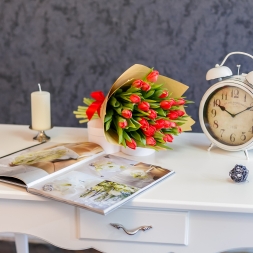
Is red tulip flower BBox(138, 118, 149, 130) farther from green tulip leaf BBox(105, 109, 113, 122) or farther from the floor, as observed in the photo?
the floor

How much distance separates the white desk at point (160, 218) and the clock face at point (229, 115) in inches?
7.1

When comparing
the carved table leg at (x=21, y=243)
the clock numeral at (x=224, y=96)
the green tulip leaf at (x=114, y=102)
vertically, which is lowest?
the carved table leg at (x=21, y=243)

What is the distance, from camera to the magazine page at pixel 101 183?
2.99ft

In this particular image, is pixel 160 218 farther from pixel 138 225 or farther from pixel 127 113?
pixel 127 113

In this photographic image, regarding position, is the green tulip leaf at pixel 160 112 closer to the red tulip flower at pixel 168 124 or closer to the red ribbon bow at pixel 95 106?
the red tulip flower at pixel 168 124

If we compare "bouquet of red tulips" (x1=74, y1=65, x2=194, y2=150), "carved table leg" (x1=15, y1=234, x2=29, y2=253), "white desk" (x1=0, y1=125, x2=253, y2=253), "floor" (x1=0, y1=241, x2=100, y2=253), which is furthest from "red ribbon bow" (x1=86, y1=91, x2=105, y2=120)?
"floor" (x1=0, y1=241, x2=100, y2=253)

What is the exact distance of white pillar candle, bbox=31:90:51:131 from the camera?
1256 mm

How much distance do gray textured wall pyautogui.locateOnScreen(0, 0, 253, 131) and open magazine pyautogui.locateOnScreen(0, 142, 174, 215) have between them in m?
0.41

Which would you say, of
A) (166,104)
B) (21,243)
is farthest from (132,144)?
(21,243)

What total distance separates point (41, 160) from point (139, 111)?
0.28m

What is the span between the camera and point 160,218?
962 millimetres

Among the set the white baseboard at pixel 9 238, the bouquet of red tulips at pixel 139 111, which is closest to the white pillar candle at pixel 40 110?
the bouquet of red tulips at pixel 139 111

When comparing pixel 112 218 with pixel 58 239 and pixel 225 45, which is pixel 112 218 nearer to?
pixel 58 239

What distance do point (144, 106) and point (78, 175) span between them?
246mm
